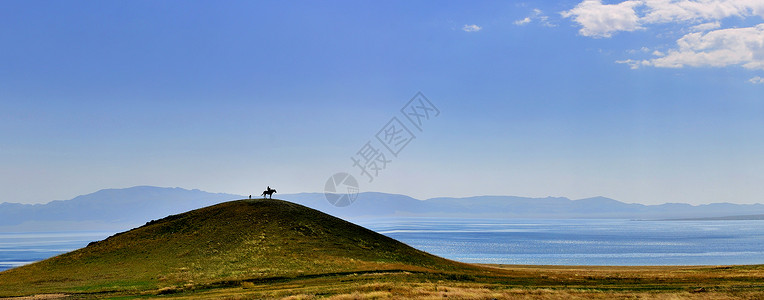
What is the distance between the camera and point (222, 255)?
222 ft

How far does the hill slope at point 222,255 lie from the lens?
57.2 metres

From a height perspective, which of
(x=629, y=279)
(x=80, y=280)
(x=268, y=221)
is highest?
(x=268, y=221)

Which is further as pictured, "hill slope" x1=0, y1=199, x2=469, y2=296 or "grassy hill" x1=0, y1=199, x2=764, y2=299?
"hill slope" x1=0, y1=199, x2=469, y2=296

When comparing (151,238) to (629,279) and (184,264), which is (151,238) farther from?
(629,279)

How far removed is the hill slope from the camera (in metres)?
57.2

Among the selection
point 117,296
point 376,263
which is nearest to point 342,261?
point 376,263

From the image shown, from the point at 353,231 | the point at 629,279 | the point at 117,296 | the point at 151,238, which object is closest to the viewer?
the point at 117,296

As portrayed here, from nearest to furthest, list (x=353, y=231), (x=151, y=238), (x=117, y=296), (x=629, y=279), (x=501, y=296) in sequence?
(x=501, y=296)
(x=117, y=296)
(x=629, y=279)
(x=151, y=238)
(x=353, y=231)

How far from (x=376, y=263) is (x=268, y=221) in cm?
2260

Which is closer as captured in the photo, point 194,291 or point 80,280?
point 194,291

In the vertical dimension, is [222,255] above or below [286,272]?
above

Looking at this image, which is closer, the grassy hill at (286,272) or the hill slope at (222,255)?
the grassy hill at (286,272)

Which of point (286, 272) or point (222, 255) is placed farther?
point (222, 255)

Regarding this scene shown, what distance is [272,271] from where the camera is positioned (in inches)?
A: 2328
